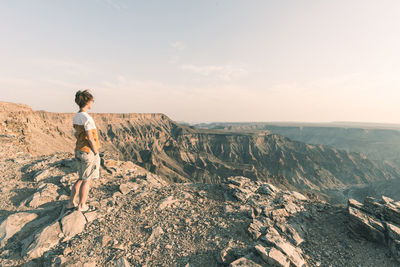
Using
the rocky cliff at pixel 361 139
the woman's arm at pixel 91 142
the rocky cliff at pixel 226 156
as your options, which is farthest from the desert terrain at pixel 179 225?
the rocky cliff at pixel 361 139

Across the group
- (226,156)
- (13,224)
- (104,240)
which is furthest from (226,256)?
(226,156)

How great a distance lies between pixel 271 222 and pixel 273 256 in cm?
152

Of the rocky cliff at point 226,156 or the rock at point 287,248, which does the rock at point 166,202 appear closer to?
the rock at point 287,248

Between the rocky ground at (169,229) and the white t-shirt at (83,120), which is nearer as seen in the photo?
the rocky ground at (169,229)

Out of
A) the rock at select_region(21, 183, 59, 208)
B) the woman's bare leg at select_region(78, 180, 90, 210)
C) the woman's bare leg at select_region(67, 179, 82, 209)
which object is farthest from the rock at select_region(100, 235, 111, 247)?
the rock at select_region(21, 183, 59, 208)

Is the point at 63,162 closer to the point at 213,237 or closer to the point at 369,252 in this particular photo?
the point at 213,237

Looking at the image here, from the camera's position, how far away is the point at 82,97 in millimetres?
3793

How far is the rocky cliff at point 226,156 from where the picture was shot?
58719mm

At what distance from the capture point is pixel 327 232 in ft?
16.0

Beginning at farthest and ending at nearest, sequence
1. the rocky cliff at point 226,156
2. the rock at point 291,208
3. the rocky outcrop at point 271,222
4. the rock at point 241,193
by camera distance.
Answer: the rocky cliff at point 226,156 → the rock at point 241,193 → the rock at point 291,208 → the rocky outcrop at point 271,222

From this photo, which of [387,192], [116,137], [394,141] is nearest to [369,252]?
[387,192]

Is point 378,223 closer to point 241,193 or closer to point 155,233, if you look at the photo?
point 241,193

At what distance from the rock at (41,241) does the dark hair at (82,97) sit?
9.51ft

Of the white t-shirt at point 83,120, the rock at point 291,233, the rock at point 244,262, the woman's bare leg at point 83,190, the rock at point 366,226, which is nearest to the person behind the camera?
the rock at point 244,262
